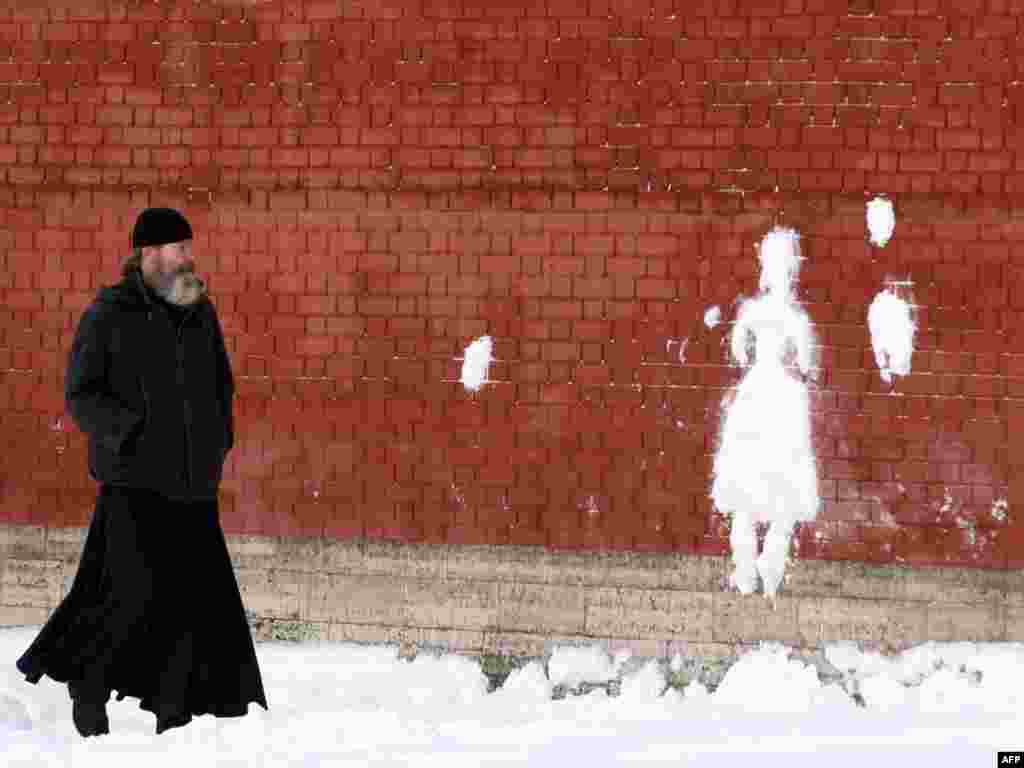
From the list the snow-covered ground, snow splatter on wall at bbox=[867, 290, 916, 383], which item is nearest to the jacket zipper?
the snow-covered ground

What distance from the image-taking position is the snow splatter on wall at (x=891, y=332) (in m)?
7.38

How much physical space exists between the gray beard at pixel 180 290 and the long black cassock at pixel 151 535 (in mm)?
38

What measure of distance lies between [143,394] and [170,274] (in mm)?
440

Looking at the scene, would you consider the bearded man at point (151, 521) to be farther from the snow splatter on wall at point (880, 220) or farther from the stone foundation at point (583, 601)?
the snow splatter on wall at point (880, 220)

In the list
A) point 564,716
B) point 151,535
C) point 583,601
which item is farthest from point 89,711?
point 583,601

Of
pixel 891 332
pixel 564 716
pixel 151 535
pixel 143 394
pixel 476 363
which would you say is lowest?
pixel 564 716

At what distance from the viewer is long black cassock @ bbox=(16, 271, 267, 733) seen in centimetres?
621

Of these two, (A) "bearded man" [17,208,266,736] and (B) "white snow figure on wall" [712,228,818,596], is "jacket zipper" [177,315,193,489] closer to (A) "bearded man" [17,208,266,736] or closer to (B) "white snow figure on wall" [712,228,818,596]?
(A) "bearded man" [17,208,266,736]

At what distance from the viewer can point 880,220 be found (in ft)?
24.3

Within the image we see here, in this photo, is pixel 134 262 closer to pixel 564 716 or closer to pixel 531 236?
pixel 531 236

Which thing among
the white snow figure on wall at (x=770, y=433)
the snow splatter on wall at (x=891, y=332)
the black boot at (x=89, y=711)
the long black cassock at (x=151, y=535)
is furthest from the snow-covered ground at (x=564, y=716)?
the snow splatter on wall at (x=891, y=332)

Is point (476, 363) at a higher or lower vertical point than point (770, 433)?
higher

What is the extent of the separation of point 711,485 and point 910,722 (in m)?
1.35

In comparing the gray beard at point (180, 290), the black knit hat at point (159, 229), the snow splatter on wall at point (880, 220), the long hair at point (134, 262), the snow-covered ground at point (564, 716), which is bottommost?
the snow-covered ground at point (564, 716)
